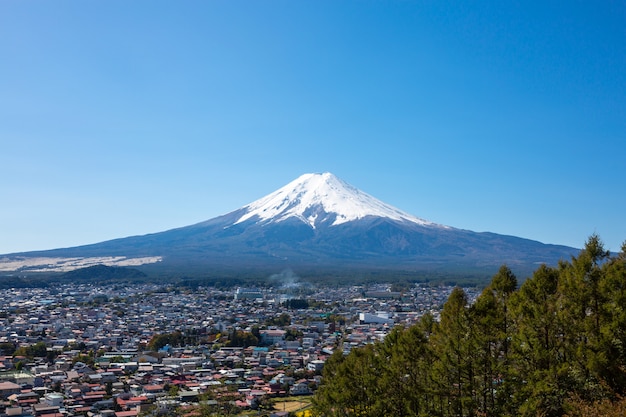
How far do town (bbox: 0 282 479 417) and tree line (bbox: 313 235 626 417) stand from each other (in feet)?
34.3

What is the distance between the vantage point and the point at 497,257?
123 meters

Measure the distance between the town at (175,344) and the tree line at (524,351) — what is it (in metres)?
10.5

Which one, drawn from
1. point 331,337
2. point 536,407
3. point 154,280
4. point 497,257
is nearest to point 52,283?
point 154,280

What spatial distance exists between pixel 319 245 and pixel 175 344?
306 feet

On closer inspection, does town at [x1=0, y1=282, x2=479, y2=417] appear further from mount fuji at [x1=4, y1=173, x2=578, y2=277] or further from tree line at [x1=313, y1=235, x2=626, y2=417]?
mount fuji at [x1=4, y1=173, x2=578, y2=277]

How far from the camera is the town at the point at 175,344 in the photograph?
22.5 metres

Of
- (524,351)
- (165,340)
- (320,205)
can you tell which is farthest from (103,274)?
(524,351)

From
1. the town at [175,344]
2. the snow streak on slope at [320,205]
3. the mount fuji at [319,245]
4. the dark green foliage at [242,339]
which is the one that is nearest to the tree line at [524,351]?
the town at [175,344]

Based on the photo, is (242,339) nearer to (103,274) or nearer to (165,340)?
(165,340)

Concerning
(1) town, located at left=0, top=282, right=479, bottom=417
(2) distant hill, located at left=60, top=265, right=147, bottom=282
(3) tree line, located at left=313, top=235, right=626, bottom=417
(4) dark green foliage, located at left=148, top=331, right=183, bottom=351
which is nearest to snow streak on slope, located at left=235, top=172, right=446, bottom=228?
(2) distant hill, located at left=60, top=265, right=147, bottom=282

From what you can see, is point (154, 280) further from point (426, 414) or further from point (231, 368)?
point (426, 414)

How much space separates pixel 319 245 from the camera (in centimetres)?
12912

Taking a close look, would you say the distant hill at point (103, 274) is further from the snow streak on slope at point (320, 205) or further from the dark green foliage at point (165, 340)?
the snow streak on slope at point (320, 205)

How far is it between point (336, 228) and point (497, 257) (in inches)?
1508
